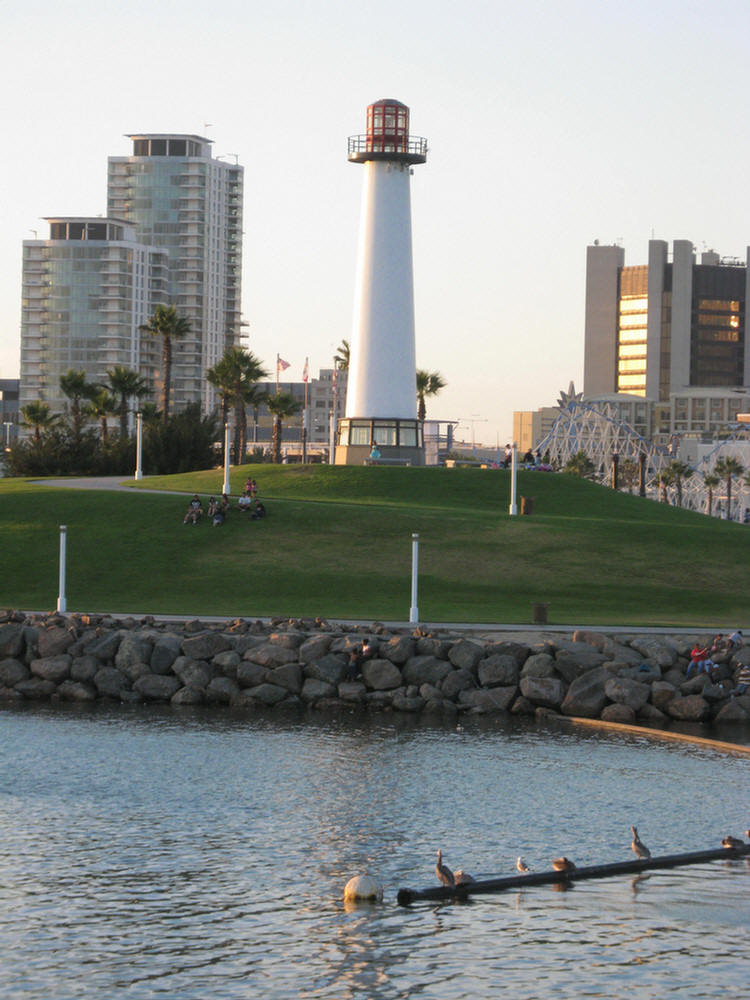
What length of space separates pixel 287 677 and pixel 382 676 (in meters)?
2.64

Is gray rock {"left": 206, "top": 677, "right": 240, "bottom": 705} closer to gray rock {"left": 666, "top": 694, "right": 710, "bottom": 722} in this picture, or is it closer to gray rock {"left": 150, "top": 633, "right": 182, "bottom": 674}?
gray rock {"left": 150, "top": 633, "right": 182, "bottom": 674}

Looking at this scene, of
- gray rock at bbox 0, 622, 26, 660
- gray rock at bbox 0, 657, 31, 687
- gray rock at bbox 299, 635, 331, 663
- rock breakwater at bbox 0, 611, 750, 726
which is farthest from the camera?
gray rock at bbox 0, 622, 26, 660

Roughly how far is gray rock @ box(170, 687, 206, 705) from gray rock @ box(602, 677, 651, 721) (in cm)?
1113

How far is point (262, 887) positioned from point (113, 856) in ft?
10.4

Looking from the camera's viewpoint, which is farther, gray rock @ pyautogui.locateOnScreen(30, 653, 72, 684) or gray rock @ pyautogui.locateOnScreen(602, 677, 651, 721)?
gray rock @ pyautogui.locateOnScreen(30, 653, 72, 684)

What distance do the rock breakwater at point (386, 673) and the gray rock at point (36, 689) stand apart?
0.13 ft

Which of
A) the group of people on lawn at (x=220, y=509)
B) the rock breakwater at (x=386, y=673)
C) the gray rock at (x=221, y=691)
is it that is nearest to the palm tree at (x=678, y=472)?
the group of people on lawn at (x=220, y=509)

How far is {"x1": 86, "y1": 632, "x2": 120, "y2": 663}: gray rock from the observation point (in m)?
42.9

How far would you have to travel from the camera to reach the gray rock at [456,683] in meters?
41.0

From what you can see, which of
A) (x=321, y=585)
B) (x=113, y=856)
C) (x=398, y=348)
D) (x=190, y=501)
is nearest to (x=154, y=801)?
(x=113, y=856)

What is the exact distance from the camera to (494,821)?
2859 cm

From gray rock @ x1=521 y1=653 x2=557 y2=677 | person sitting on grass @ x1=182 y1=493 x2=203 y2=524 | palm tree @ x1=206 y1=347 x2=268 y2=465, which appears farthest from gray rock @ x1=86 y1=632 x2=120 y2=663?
palm tree @ x1=206 y1=347 x2=268 y2=465

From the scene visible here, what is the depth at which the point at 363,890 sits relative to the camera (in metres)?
23.5

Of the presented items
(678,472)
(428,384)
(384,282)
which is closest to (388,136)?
(384,282)
